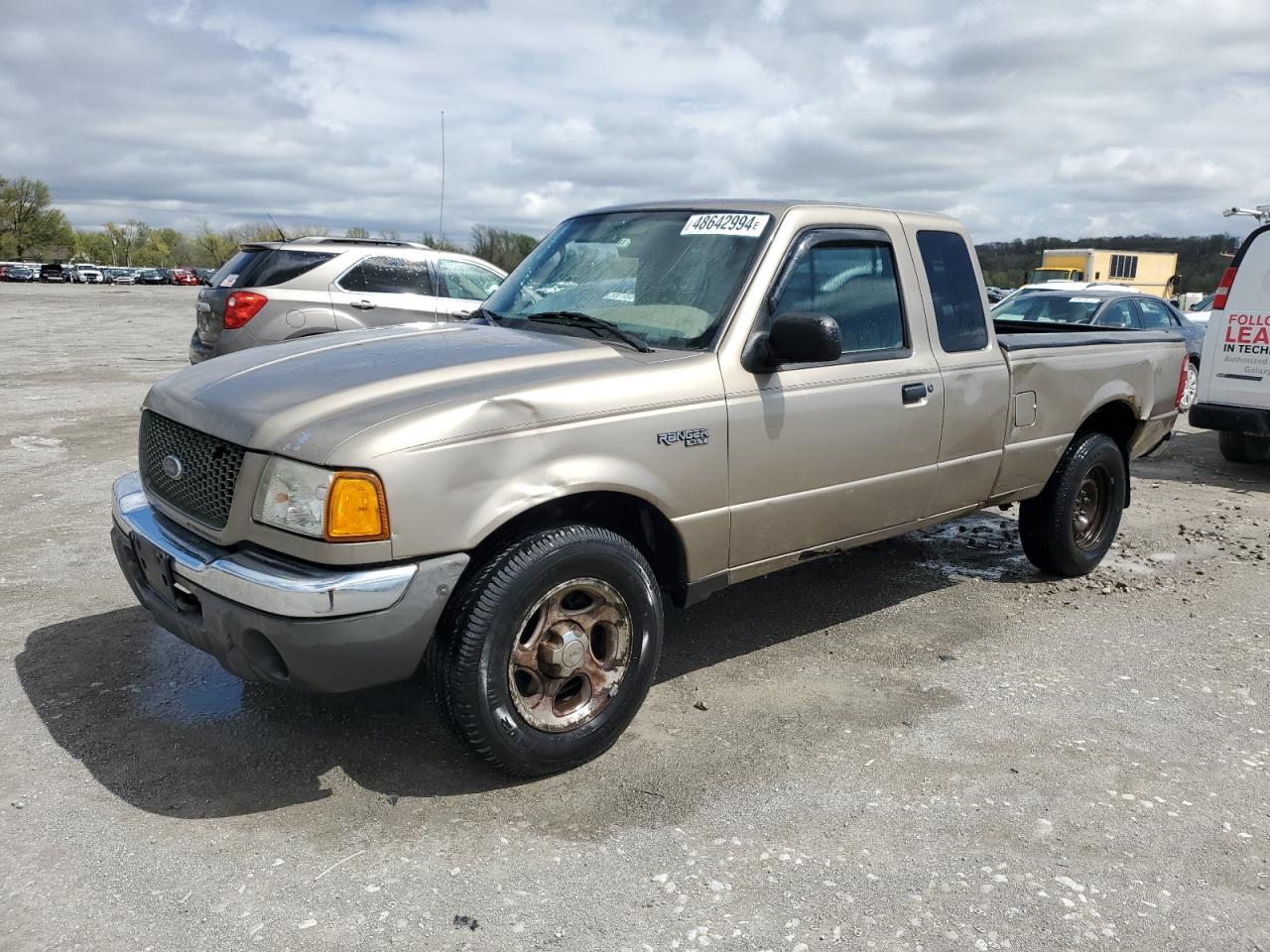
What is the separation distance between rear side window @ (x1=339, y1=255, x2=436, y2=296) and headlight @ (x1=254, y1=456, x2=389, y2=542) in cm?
653

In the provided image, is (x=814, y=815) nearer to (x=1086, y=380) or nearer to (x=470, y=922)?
(x=470, y=922)

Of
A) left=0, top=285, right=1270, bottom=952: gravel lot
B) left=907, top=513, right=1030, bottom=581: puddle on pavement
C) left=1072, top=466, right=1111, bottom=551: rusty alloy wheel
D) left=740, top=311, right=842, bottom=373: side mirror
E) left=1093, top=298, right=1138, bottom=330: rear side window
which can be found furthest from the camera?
left=1093, top=298, right=1138, bottom=330: rear side window

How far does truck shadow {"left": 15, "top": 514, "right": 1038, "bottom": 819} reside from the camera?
3385 mm

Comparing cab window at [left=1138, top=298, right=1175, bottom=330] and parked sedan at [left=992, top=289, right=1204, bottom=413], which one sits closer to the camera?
parked sedan at [left=992, top=289, right=1204, bottom=413]

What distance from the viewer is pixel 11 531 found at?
604 cm

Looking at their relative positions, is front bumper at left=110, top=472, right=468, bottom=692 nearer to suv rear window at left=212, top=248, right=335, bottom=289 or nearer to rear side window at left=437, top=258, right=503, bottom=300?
suv rear window at left=212, top=248, right=335, bottom=289

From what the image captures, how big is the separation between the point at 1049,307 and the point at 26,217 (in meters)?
104

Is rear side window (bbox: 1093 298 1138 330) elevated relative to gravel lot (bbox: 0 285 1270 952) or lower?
elevated

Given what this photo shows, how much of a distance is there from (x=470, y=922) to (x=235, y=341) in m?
7.16

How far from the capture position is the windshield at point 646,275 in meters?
3.96

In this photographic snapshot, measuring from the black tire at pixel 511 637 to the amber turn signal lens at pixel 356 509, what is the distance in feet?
1.27

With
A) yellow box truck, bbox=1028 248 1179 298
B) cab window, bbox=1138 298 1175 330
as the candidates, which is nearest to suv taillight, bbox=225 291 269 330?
cab window, bbox=1138 298 1175 330

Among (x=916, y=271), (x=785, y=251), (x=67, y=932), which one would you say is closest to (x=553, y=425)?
(x=785, y=251)

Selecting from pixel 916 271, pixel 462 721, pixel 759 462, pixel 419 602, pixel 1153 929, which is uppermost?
pixel 916 271
